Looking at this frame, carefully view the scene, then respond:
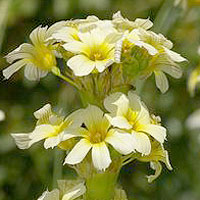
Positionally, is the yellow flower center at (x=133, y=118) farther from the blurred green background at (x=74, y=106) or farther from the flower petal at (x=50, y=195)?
the blurred green background at (x=74, y=106)

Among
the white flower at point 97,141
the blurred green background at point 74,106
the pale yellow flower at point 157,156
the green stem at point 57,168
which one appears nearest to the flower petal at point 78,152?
the white flower at point 97,141

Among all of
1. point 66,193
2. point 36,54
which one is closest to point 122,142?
point 66,193

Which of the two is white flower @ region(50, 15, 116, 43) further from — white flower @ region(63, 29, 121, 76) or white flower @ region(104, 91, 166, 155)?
white flower @ region(104, 91, 166, 155)

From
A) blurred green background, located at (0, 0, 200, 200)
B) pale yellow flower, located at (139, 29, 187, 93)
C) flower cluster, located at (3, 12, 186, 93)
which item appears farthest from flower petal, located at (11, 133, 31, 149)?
blurred green background, located at (0, 0, 200, 200)

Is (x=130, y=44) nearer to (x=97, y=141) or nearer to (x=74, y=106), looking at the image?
(x=97, y=141)

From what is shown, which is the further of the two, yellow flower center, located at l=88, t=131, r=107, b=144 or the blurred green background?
the blurred green background
